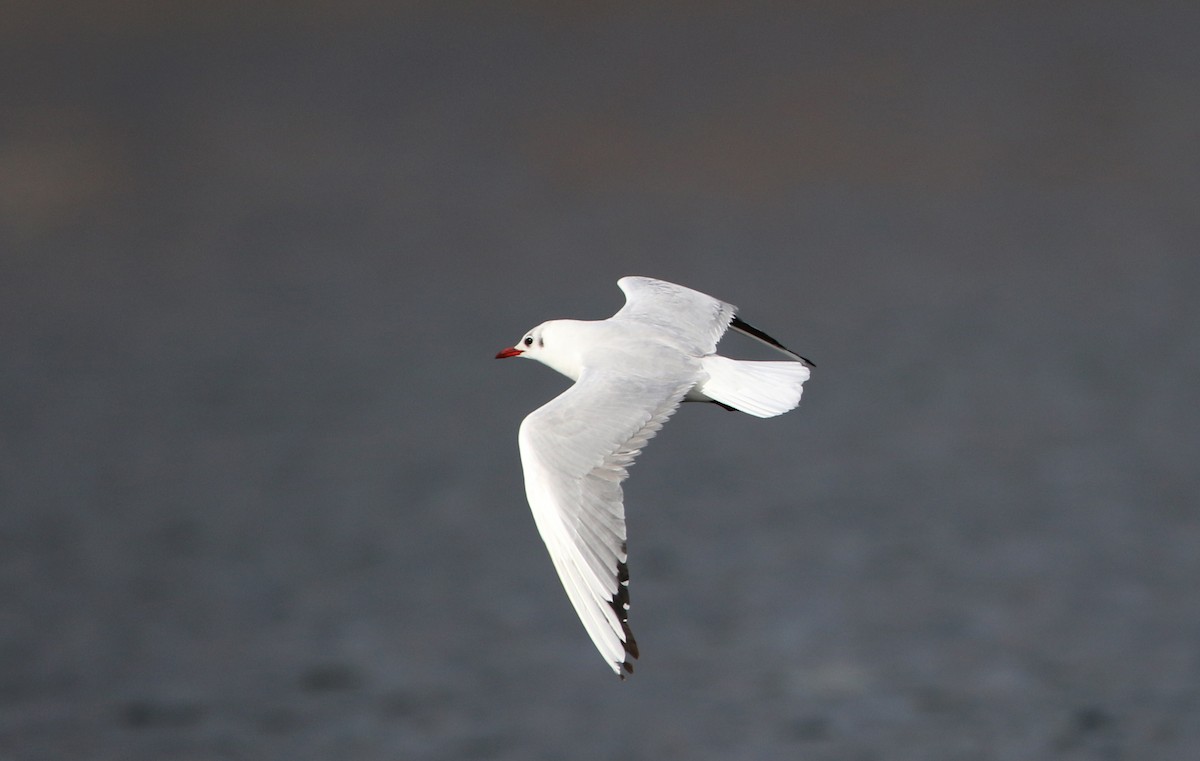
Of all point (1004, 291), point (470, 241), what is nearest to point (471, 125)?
point (470, 241)

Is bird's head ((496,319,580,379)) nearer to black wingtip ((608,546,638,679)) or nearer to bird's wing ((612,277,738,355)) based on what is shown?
bird's wing ((612,277,738,355))

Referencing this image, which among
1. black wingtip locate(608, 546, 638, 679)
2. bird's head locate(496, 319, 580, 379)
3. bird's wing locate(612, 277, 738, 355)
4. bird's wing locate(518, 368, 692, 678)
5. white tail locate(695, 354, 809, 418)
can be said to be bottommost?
black wingtip locate(608, 546, 638, 679)

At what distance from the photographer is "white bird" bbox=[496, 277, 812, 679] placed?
213 inches

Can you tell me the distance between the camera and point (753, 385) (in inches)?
246

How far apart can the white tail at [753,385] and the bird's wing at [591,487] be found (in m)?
0.37

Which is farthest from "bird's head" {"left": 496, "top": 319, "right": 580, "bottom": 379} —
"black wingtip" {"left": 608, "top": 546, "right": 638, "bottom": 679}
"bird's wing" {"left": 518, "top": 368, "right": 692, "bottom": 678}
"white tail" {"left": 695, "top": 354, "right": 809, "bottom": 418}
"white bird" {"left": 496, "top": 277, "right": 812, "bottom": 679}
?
"black wingtip" {"left": 608, "top": 546, "right": 638, "bottom": 679}

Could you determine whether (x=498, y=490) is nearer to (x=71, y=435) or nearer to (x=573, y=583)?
(x=71, y=435)

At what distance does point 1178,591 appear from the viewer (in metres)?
12.6

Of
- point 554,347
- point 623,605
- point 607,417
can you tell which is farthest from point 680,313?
point 623,605

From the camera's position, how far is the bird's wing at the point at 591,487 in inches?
211

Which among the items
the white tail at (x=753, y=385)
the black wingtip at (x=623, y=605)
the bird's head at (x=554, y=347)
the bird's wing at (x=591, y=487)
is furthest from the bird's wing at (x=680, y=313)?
the black wingtip at (x=623, y=605)

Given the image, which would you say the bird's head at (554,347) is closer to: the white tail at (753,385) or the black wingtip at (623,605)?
the white tail at (753,385)

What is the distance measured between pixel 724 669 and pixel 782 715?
0.86 meters

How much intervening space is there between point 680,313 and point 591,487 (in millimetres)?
1520
